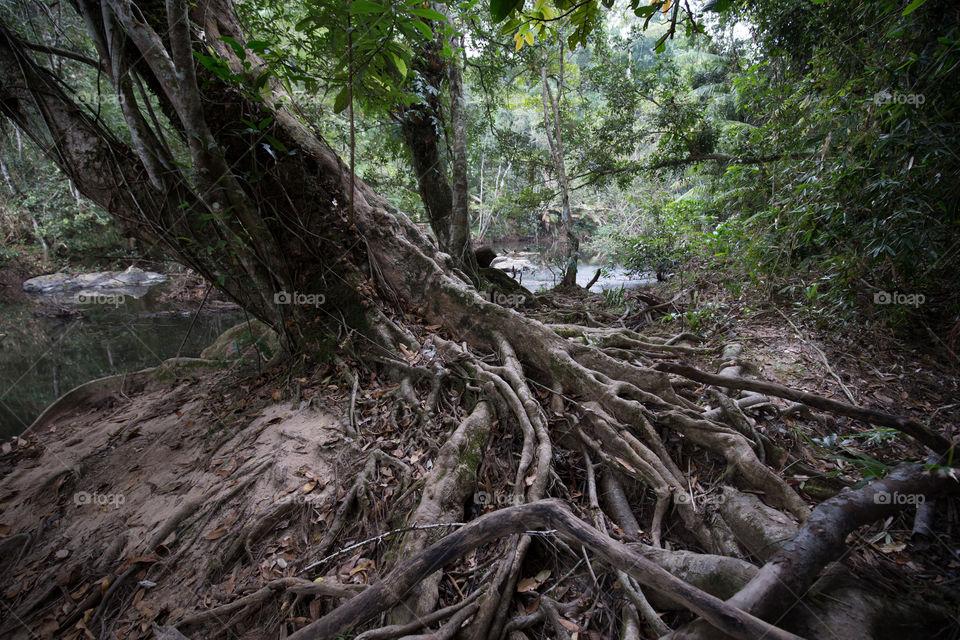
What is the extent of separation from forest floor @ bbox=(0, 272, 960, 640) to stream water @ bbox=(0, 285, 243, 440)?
10.4 ft

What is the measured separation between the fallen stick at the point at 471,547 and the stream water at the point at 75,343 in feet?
19.5

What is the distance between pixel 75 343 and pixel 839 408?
501 inches

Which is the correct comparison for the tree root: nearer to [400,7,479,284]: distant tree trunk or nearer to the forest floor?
the forest floor

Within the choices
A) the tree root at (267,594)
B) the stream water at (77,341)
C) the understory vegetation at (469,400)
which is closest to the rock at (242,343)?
the understory vegetation at (469,400)

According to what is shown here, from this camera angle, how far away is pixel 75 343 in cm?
849

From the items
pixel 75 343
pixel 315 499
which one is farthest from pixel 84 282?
pixel 315 499

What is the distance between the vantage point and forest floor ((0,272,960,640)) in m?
1.76

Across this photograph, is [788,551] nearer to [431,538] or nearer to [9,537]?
[431,538]

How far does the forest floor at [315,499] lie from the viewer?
1.76 metres

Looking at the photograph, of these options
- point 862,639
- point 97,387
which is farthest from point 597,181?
point 97,387

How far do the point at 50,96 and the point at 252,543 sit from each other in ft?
13.0

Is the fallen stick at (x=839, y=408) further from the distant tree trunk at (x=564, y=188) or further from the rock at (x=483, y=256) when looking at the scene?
the distant tree trunk at (x=564, y=188)

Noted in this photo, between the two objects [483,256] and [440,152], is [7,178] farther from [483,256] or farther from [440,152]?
[483,256]

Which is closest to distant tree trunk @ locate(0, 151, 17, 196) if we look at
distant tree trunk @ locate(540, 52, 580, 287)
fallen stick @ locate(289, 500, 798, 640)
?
distant tree trunk @ locate(540, 52, 580, 287)
